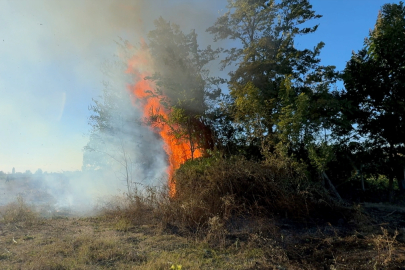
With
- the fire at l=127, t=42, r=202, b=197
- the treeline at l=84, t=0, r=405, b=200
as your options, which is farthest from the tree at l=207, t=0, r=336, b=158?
the fire at l=127, t=42, r=202, b=197

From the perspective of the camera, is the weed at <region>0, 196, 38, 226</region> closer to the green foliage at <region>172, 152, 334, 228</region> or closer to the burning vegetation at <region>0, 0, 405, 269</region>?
the burning vegetation at <region>0, 0, 405, 269</region>

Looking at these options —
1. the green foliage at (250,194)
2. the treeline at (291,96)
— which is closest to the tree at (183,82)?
the treeline at (291,96)

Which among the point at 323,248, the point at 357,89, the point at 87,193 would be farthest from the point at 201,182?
the point at 87,193

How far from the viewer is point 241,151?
Answer: 36.0ft

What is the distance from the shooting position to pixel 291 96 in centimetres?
965

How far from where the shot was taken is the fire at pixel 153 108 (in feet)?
43.8

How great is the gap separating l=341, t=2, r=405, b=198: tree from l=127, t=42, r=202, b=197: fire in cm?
740

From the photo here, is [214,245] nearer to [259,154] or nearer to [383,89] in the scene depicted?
[259,154]

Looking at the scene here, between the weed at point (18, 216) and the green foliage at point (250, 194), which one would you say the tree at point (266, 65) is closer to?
the green foliage at point (250, 194)

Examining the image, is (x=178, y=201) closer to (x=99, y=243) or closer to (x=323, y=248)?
(x=99, y=243)

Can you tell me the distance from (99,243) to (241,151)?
631 cm

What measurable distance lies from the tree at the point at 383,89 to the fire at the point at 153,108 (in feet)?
24.3

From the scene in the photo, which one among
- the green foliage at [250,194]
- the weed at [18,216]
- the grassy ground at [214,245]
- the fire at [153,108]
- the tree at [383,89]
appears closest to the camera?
the grassy ground at [214,245]

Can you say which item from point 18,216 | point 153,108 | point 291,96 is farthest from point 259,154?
point 18,216
